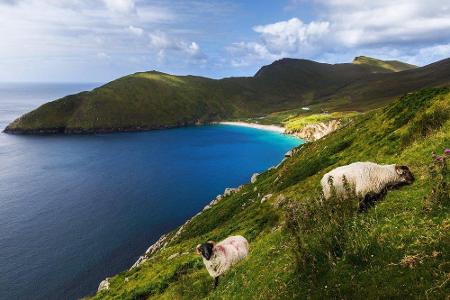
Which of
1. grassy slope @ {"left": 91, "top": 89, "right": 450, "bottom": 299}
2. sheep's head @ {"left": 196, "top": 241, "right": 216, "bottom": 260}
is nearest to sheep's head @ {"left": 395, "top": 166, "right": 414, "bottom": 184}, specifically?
grassy slope @ {"left": 91, "top": 89, "right": 450, "bottom": 299}

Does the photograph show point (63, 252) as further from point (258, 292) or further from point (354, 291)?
point (354, 291)

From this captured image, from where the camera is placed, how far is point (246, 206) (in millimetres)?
57781

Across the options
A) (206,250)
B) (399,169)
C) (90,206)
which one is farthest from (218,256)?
(90,206)

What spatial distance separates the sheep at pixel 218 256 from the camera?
74.7 ft

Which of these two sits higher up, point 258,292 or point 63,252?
point 258,292

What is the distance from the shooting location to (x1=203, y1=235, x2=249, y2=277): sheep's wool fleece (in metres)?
22.8

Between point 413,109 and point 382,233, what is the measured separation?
37402 millimetres

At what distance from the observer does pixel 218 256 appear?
75.5 feet

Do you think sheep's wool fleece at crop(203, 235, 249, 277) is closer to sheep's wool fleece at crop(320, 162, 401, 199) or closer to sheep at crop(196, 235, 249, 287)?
sheep at crop(196, 235, 249, 287)

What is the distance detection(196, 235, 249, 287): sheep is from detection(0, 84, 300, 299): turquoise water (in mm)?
47584

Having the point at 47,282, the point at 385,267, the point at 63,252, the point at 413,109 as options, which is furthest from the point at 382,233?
the point at 63,252

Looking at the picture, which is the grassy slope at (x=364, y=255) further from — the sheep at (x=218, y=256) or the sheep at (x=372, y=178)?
the sheep at (x=218, y=256)

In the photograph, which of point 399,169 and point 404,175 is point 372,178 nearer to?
point 399,169

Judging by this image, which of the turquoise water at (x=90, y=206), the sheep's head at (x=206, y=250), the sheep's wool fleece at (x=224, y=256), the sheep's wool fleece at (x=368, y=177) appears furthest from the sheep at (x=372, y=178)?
the turquoise water at (x=90, y=206)
